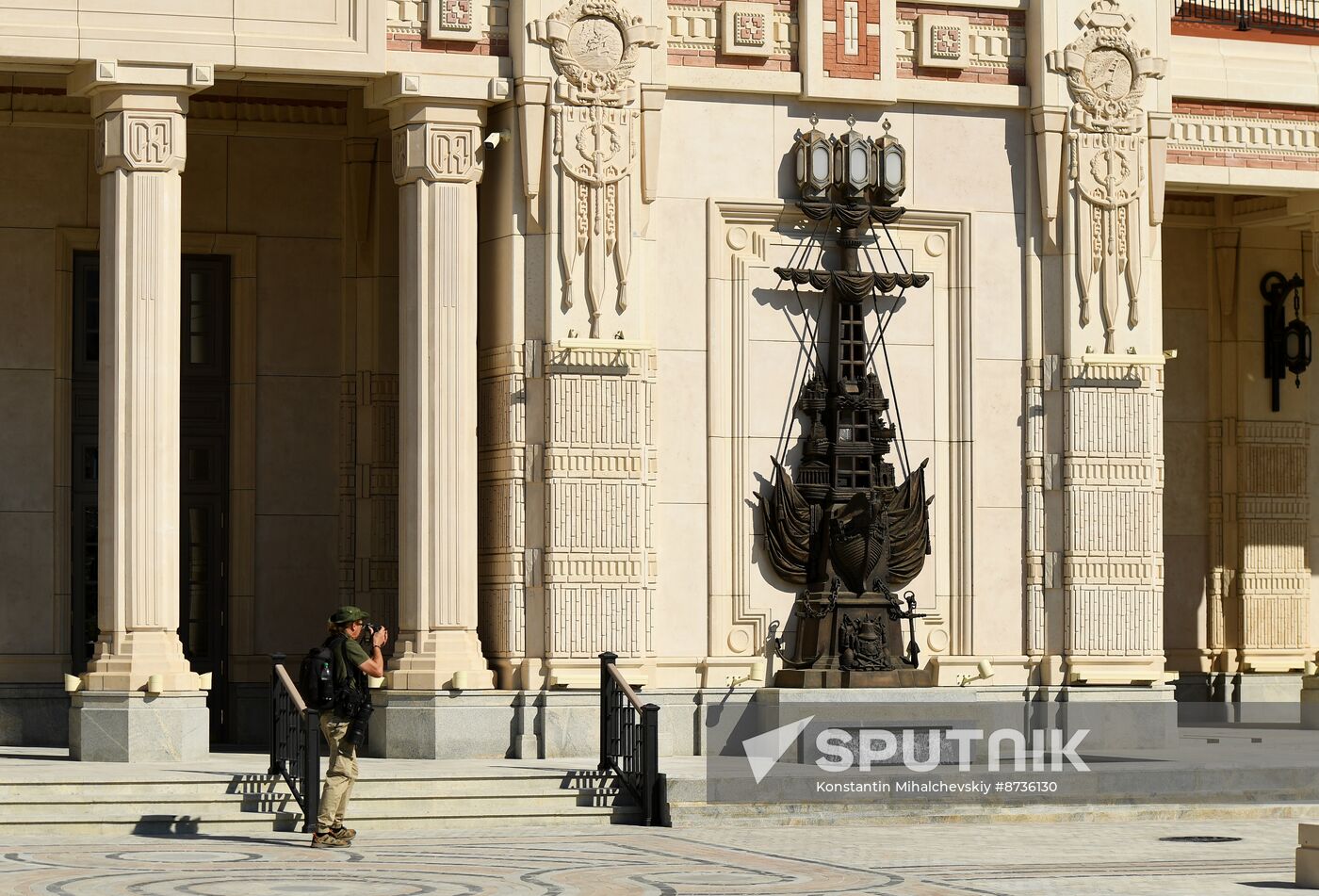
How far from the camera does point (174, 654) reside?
76.0 ft

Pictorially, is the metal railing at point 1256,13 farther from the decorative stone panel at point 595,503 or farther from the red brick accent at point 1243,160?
the decorative stone panel at point 595,503

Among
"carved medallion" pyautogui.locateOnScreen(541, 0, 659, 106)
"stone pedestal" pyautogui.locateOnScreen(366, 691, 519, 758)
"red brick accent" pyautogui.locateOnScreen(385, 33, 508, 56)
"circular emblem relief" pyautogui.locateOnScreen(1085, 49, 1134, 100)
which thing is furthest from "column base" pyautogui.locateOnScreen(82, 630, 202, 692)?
"circular emblem relief" pyautogui.locateOnScreen(1085, 49, 1134, 100)

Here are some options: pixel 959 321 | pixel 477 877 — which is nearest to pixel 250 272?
pixel 959 321

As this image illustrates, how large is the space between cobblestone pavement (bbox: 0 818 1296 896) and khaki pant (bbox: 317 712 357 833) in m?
0.30

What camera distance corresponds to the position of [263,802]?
20.1 m

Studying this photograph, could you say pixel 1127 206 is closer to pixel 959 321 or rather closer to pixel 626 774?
pixel 959 321

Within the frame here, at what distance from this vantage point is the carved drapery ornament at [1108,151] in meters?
→ 26.2

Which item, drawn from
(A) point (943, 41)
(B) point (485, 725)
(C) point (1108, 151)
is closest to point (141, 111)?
(B) point (485, 725)

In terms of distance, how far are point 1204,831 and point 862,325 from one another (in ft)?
24.4

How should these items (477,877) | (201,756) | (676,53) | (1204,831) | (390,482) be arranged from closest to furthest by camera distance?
(477,877), (1204,831), (201,756), (676,53), (390,482)

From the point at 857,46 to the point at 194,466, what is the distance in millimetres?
8816

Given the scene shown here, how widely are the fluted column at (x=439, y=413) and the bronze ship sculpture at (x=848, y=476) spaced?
10.9 feet

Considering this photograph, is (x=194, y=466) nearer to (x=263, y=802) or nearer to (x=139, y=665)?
(x=139, y=665)

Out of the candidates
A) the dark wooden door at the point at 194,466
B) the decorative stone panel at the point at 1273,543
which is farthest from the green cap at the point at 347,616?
the decorative stone panel at the point at 1273,543
